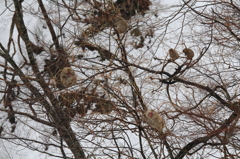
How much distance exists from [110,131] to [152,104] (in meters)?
0.71

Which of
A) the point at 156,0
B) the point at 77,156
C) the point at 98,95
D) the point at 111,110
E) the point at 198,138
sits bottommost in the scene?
the point at 198,138

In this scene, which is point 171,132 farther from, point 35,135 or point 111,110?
point 35,135

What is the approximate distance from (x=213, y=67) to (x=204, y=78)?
1.67 ft

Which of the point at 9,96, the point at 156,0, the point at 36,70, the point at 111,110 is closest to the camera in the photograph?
the point at 111,110

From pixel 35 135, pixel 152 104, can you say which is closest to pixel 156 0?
pixel 152 104

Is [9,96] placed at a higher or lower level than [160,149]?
higher

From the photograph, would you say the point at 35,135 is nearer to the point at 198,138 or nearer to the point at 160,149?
the point at 160,149

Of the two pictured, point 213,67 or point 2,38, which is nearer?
point 213,67

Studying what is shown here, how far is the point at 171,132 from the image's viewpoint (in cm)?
324

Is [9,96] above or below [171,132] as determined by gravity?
above

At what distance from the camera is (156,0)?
6.66 m

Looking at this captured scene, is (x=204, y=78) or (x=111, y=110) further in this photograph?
(x=204, y=78)

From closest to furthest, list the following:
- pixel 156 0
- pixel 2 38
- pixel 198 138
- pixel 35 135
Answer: pixel 198 138, pixel 35 135, pixel 2 38, pixel 156 0

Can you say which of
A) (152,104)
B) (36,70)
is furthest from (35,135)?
(152,104)
